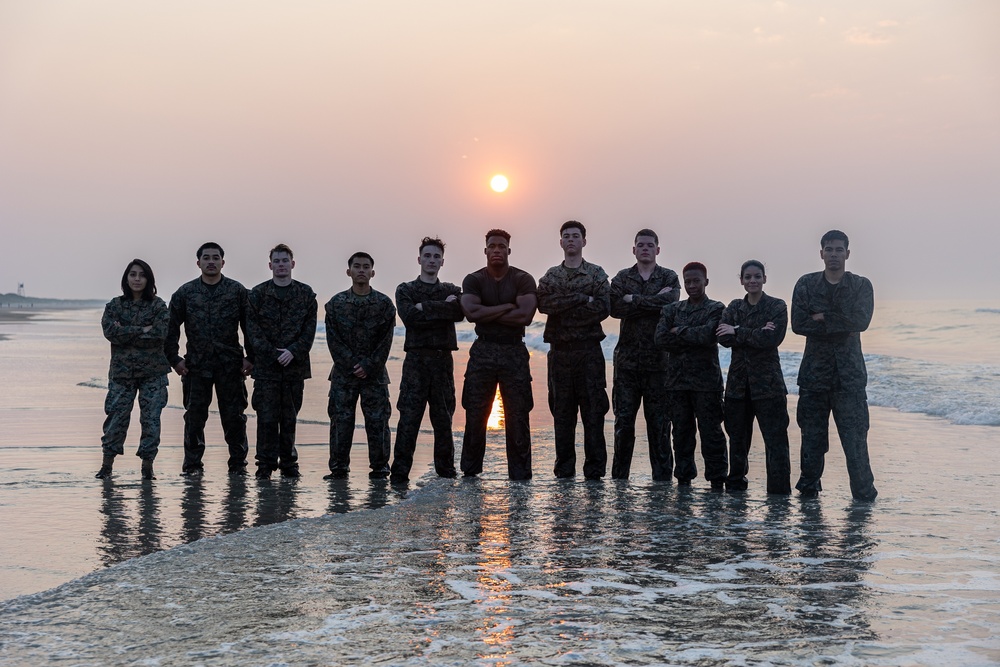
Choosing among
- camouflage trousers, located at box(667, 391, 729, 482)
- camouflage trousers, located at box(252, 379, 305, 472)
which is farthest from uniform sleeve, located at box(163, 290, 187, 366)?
camouflage trousers, located at box(667, 391, 729, 482)

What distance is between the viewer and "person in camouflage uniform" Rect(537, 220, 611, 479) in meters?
8.63

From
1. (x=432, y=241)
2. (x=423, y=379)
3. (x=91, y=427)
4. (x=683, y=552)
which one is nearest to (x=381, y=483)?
(x=423, y=379)

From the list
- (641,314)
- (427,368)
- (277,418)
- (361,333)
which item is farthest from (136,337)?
(641,314)

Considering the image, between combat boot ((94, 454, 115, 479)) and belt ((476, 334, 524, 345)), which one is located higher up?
belt ((476, 334, 524, 345))

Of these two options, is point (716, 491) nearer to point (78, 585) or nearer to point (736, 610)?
point (736, 610)

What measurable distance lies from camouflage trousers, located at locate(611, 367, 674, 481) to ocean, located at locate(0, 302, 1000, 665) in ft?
0.75

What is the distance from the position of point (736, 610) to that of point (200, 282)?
6.24m

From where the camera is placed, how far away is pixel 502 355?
872cm

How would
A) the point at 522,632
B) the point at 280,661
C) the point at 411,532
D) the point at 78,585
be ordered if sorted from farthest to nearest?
the point at 411,532, the point at 78,585, the point at 522,632, the point at 280,661

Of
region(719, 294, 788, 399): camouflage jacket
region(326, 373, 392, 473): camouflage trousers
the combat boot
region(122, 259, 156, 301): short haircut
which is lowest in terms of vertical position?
the combat boot

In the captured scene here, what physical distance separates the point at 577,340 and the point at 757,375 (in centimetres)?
155

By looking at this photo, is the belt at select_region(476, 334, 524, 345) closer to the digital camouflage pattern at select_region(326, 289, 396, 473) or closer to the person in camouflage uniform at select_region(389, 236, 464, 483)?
the person in camouflage uniform at select_region(389, 236, 464, 483)

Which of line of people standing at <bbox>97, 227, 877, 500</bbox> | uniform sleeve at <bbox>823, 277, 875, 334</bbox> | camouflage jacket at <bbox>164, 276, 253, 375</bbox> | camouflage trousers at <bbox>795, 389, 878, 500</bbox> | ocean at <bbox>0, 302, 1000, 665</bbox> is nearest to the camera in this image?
ocean at <bbox>0, 302, 1000, 665</bbox>

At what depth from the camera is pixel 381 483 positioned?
8617 millimetres
